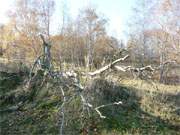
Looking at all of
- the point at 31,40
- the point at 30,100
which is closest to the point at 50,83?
the point at 30,100

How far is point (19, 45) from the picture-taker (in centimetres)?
3083

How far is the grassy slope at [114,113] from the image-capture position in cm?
1077

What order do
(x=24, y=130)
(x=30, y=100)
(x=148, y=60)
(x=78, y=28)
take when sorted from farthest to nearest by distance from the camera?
(x=148, y=60) < (x=78, y=28) < (x=30, y=100) < (x=24, y=130)

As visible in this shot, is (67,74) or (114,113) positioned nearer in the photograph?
(67,74)

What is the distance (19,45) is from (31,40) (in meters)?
1.04

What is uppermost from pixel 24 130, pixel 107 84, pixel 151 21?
pixel 151 21

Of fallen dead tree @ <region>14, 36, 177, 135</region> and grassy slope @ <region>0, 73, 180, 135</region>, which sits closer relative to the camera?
fallen dead tree @ <region>14, 36, 177, 135</region>

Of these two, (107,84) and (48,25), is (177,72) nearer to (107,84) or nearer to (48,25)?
(48,25)

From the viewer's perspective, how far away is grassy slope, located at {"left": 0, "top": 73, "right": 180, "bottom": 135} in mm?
10773

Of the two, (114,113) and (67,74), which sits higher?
(67,74)

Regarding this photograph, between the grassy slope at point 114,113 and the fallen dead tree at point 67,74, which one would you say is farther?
the grassy slope at point 114,113

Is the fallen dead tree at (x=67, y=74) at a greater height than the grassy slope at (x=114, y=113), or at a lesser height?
greater

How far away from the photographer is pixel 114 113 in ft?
41.0

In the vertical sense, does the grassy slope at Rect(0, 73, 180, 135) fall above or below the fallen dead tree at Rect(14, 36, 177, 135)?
below
